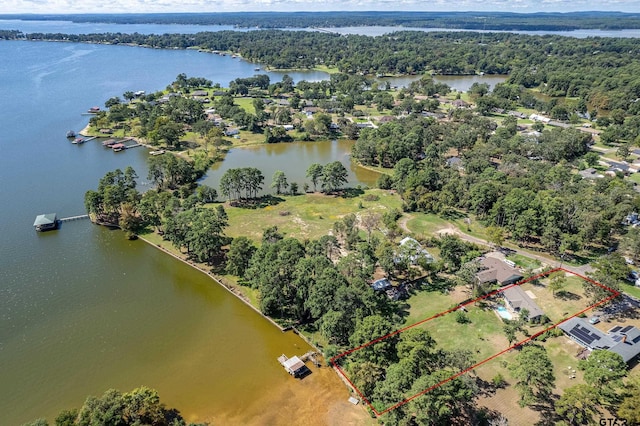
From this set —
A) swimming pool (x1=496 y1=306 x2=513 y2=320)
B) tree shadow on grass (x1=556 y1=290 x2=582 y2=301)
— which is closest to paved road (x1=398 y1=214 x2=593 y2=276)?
tree shadow on grass (x1=556 y1=290 x2=582 y2=301)

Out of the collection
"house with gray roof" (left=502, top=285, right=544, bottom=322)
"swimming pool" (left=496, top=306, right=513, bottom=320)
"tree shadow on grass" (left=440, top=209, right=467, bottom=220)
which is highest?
"house with gray roof" (left=502, top=285, right=544, bottom=322)

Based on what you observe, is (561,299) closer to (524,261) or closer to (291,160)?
(524,261)

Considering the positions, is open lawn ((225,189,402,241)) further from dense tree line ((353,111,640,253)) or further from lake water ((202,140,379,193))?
lake water ((202,140,379,193))

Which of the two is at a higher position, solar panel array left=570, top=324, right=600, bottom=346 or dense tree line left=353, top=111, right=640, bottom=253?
dense tree line left=353, top=111, right=640, bottom=253

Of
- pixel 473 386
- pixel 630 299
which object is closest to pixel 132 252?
pixel 473 386

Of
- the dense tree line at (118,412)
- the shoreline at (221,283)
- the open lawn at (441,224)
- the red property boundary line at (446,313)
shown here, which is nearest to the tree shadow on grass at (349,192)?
the open lawn at (441,224)
